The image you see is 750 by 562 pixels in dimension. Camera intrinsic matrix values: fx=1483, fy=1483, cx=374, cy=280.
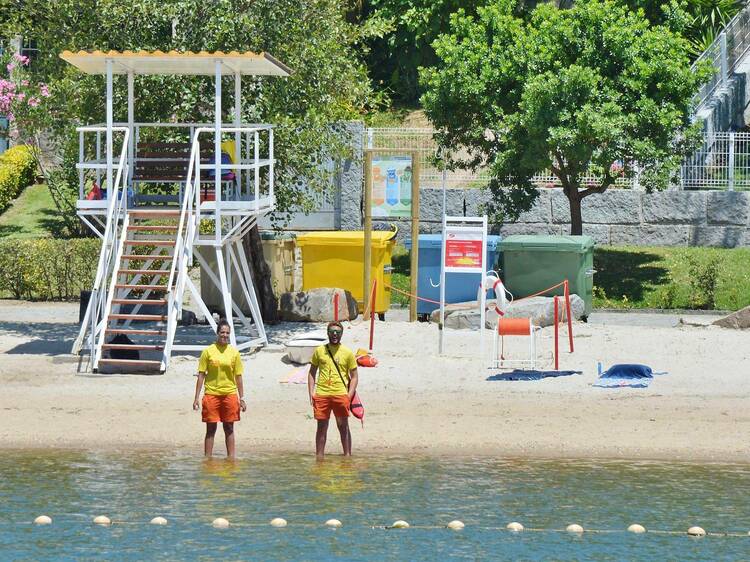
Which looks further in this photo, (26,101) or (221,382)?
(26,101)

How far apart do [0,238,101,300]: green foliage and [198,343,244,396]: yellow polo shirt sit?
11.5 meters

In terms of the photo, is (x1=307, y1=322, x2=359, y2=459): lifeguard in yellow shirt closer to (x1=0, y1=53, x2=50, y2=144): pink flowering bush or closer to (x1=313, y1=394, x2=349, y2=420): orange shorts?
(x1=313, y1=394, x2=349, y2=420): orange shorts

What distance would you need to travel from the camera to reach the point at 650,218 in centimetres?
2906

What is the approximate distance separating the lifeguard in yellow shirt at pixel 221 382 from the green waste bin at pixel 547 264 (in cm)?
981

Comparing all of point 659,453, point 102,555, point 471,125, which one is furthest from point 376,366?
point 471,125

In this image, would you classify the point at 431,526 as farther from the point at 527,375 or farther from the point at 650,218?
the point at 650,218

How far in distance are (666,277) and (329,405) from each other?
13.6 meters

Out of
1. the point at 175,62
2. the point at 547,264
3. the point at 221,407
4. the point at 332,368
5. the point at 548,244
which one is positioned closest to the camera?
the point at 332,368

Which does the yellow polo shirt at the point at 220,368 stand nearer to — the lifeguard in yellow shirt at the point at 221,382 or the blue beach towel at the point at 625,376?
the lifeguard in yellow shirt at the point at 221,382

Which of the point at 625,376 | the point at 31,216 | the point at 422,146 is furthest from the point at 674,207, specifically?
the point at 31,216

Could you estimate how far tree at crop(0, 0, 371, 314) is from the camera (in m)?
20.2

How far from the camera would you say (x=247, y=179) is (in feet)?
65.6

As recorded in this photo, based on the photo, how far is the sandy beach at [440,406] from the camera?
1509 cm

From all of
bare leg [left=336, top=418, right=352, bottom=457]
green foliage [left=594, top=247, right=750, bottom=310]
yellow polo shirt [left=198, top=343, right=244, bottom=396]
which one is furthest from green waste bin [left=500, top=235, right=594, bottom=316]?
yellow polo shirt [left=198, top=343, right=244, bottom=396]
